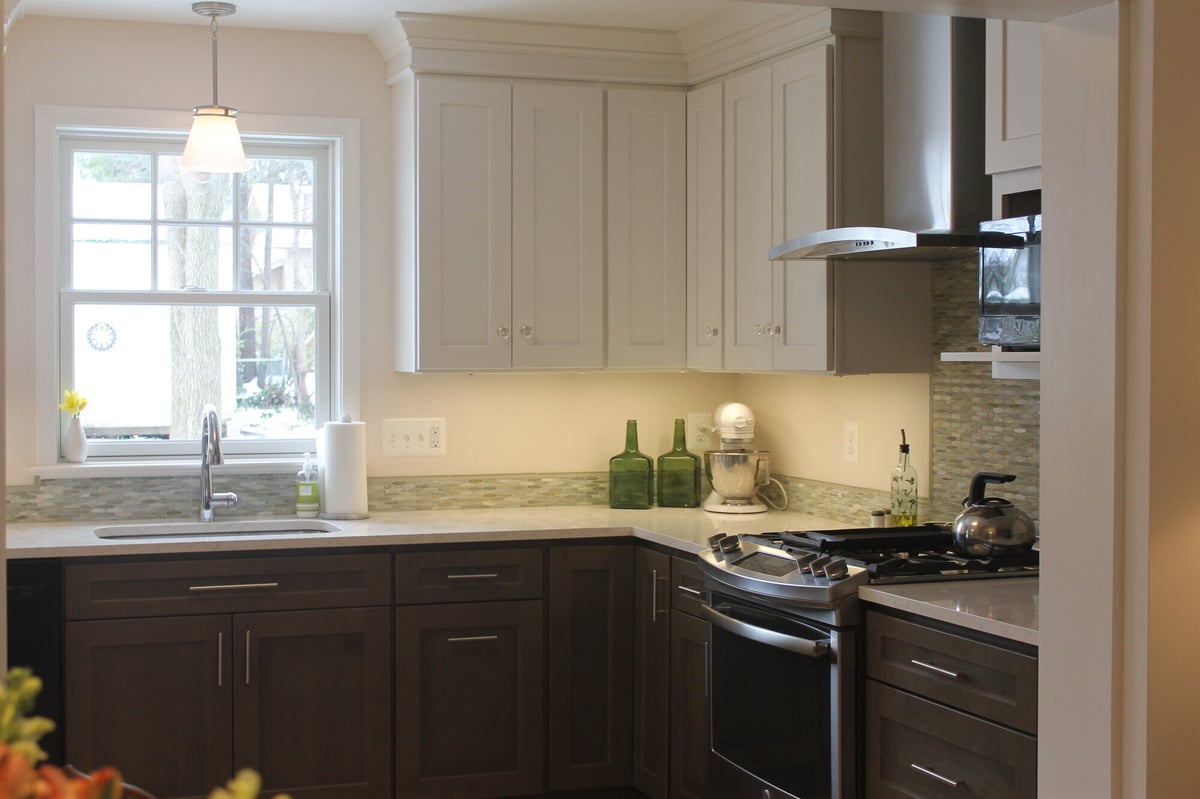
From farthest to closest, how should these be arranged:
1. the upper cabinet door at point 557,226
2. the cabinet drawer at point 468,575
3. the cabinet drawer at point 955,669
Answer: the upper cabinet door at point 557,226 < the cabinet drawer at point 468,575 < the cabinet drawer at point 955,669

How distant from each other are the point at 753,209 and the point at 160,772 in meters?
2.27

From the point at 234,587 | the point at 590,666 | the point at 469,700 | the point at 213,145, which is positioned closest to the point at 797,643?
the point at 590,666

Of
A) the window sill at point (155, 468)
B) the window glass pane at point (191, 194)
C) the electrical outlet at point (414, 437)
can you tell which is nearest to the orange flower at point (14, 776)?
the window sill at point (155, 468)

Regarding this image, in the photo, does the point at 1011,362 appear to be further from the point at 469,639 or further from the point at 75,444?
the point at 75,444

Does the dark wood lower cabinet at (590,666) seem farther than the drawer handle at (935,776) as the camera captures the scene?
Yes

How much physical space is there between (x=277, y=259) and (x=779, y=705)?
222cm

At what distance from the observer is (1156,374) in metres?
2.11

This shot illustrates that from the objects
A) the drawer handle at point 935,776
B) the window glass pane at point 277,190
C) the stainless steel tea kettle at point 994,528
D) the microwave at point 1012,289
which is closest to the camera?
the drawer handle at point 935,776

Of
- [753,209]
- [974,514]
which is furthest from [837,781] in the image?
[753,209]

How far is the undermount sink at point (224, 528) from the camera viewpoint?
3.85 metres

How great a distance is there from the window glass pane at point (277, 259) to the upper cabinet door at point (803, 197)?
1.56 m

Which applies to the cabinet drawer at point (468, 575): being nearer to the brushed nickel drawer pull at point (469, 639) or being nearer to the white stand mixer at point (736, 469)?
the brushed nickel drawer pull at point (469, 639)

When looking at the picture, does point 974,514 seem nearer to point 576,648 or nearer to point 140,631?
point 576,648

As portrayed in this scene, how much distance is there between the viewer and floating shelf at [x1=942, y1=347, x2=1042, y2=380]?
2.72m
